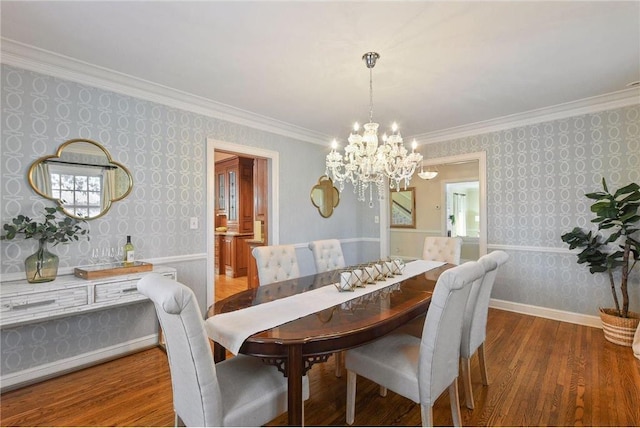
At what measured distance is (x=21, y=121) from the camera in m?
2.28

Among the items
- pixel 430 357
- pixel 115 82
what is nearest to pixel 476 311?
pixel 430 357

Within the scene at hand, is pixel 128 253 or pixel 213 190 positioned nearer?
pixel 128 253

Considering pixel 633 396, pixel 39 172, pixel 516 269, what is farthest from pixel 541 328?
pixel 39 172

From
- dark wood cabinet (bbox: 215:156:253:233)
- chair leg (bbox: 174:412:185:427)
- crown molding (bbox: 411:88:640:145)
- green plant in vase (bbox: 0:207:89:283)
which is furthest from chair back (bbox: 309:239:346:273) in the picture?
dark wood cabinet (bbox: 215:156:253:233)

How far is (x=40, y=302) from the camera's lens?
2.07 meters

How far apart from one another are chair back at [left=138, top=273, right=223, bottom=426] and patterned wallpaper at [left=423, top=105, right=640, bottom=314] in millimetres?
3975

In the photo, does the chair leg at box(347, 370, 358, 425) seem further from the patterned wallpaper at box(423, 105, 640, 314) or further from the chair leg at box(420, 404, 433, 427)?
the patterned wallpaper at box(423, 105, 640, 314)

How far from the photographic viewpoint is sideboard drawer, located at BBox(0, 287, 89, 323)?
1.96m

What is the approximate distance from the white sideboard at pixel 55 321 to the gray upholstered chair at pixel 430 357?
74.9 inches

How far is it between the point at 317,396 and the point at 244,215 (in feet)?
14.7

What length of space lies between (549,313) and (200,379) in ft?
13.5

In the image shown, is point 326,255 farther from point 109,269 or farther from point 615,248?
point 615,248

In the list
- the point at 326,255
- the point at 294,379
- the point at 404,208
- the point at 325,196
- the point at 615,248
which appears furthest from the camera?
the point at 404,208

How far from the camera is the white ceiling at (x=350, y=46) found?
1.82 m
